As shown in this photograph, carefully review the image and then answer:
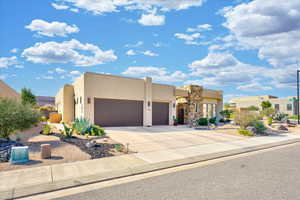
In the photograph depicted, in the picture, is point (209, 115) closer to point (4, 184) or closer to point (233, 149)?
point (233, 149)

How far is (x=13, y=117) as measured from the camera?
8219mm

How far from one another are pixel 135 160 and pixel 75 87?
1319 centimetres

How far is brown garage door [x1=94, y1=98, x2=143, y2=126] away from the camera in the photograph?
15.7 metres

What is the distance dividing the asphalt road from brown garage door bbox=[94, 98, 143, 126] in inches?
434

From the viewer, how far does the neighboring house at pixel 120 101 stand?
15.2 m

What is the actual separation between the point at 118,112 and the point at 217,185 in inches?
498

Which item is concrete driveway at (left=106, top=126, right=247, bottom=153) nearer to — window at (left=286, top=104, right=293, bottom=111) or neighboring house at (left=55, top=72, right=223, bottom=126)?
neighboring house at (left=55, top=72, right=223, bottom=126)

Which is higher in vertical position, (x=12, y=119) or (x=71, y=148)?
(x=12, y=119)

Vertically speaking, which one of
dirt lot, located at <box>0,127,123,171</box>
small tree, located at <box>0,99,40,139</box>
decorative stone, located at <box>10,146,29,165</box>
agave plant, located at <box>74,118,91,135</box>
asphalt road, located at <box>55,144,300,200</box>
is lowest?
asphalt road, located at <box>55,144,300,200</box>

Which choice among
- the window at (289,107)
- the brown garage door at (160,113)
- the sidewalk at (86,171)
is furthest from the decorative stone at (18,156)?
the window at (289,107)

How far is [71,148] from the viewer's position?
7945 mm

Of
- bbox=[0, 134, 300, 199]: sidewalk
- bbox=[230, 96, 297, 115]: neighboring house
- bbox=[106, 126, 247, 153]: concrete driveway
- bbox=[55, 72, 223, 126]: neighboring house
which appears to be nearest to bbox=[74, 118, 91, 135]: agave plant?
bbox=[106, 126, 247, 153]: concrete driveway

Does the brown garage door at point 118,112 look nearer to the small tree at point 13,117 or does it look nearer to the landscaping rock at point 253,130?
the small tree at point 13,117

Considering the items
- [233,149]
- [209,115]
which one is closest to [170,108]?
[209,115]
